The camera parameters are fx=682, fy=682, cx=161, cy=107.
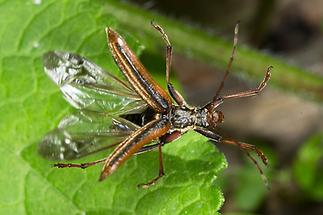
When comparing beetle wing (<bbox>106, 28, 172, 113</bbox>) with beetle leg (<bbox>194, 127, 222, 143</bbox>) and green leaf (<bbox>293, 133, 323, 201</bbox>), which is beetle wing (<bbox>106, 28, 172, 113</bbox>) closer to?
beetle leg (<bbox>194, 127, 222, 143</bbox>)

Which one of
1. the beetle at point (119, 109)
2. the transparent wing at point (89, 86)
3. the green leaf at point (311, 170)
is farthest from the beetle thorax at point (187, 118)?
the green leaf at point (311, 170)

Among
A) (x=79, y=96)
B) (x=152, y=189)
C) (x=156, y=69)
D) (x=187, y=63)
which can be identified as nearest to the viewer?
(x=152, y=189)

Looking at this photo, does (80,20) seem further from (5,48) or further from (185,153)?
(185,153)

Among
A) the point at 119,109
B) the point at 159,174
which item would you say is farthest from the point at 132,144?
the point at 119,109

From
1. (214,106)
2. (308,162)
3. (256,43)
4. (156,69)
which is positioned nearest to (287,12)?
(256,43)

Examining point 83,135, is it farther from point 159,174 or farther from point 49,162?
point 159,174

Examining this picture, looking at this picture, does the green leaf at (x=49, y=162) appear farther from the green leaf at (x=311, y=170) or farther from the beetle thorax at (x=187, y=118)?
the green leaf at (x=311, y=170)

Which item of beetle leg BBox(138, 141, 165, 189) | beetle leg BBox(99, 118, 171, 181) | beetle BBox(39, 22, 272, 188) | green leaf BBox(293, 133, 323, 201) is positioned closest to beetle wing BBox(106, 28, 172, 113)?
beetle BBox(39, 22, 272, 188)
